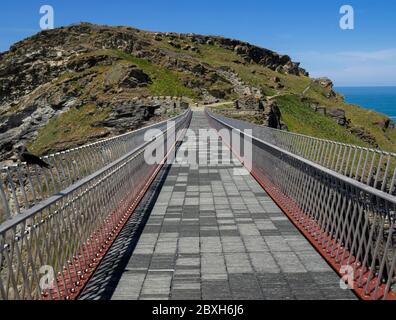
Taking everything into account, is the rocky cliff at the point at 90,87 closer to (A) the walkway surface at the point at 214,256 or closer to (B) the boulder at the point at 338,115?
(B) the boulder at the point at 338,115

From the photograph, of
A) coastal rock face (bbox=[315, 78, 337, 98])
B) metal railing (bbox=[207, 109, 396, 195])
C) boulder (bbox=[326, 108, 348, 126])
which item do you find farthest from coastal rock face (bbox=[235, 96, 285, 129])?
→ coastal rock face (bbox=[315, 78, 337, 98])

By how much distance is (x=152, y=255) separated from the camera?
6.52 meters

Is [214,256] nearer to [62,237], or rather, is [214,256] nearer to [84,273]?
[84,273]

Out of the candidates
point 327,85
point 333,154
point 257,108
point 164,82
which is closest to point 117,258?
point 333,154

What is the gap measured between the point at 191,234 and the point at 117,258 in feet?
5.00

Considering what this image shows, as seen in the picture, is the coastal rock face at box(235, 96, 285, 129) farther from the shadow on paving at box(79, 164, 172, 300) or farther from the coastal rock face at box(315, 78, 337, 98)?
the coastal rock face at box(315, 78, 337, 98)

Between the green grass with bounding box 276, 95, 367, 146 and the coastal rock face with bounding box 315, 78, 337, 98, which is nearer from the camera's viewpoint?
the green grass with bounding box 276, 95, 367, 146

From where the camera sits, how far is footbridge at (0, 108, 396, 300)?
185 inches

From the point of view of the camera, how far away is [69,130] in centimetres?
4656

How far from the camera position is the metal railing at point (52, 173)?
4.67m

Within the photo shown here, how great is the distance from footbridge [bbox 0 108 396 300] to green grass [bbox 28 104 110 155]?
28578 millimetres

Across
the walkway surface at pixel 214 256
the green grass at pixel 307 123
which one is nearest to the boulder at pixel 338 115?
the green grass at pixel 307 123

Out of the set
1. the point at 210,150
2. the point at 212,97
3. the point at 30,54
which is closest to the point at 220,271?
the point at 210,150

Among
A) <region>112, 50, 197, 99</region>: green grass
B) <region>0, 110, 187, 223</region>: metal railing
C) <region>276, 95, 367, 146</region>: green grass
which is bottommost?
<region>276, 95, 367, 146</region>: green grass
